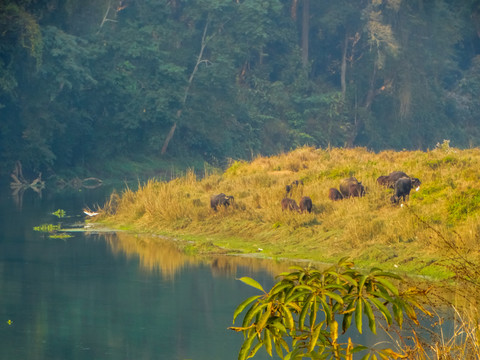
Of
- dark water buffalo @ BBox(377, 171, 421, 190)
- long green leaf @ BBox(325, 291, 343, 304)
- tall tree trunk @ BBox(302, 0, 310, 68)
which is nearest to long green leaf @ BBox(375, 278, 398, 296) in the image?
long green leaf @ BBox(325, 291, 343, 304)

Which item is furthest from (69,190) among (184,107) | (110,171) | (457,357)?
(457,357)

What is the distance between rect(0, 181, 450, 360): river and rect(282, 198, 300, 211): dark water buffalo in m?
2.71

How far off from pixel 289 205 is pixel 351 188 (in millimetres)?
1605

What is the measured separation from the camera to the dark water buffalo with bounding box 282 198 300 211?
2183cm

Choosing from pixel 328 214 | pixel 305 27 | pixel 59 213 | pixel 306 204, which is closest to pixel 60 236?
pixel 59 213

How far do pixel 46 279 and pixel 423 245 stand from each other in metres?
7.07

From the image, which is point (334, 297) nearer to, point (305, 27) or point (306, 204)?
point (306, 204)

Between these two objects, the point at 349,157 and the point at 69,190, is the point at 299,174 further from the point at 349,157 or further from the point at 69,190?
the point at 69,190

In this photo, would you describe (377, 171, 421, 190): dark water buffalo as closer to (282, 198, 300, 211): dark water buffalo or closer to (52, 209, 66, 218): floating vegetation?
(282, 198, 300, 211): dark water buffalo

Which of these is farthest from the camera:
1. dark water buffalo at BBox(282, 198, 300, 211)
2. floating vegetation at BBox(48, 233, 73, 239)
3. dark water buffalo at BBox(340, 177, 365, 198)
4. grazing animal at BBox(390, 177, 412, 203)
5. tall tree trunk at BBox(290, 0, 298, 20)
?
tall tree trunk at BBox(290, 0, 298, 20)

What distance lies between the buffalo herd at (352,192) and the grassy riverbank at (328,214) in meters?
0.19

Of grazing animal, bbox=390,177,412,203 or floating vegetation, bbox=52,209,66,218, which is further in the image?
floating vegetation, bbox=52,209,66,218

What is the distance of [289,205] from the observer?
2192 centimetres

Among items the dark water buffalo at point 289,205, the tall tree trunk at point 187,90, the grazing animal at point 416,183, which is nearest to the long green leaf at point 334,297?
the dark water buffalo at point 289,205
